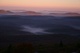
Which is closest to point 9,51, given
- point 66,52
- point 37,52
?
point 37,52

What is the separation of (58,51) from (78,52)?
32.0 inches

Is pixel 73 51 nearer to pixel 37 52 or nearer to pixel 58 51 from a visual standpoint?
pixel 58 51

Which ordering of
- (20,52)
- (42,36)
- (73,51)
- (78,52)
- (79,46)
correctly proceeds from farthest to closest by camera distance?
(42,36) → (79,46) → (73,51) → (78,52) → (20,52)

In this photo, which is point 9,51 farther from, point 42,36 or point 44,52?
point 42,36

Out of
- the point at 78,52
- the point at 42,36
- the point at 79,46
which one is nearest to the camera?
the point at 78,52

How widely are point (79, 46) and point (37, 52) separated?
2.17 meters

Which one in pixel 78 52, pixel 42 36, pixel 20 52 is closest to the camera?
pixel 20 52

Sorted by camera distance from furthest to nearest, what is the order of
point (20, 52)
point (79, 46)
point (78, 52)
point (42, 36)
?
point (42, 36), point (79, 46), point (78, 52), point (20, 52)

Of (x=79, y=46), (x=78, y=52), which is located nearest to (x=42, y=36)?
(x=79, y=46)

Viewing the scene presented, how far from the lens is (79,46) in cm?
827

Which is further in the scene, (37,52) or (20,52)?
(37,52)

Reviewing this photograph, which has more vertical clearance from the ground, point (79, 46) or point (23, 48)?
point (23, 48)

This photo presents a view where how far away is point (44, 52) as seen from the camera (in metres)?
7.35

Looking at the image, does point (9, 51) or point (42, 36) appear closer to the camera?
point (9, 51)
